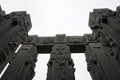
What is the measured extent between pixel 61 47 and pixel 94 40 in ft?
7.60

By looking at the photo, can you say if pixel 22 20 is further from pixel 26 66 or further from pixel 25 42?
pixel 26 66

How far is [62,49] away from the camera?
9820mm

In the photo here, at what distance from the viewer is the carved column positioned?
7.31 meters

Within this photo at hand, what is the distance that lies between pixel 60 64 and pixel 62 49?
171 cm

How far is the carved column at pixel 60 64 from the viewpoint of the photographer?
7309mm

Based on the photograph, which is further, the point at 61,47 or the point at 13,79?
the point at 61,47

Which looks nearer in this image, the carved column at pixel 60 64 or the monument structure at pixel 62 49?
the carved column at pixel 60 64

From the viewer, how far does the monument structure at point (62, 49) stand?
7445 millimetres

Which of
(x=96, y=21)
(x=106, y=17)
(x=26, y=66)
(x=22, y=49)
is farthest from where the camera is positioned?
(x=96, y=21)

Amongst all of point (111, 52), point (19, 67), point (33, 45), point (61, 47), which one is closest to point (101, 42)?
point (111, 52)

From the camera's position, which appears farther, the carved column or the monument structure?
the monument structure

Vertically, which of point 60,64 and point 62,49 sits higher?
point 62,49

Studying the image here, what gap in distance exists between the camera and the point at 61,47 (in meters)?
10.1

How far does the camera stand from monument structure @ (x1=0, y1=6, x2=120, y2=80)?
7445mm
